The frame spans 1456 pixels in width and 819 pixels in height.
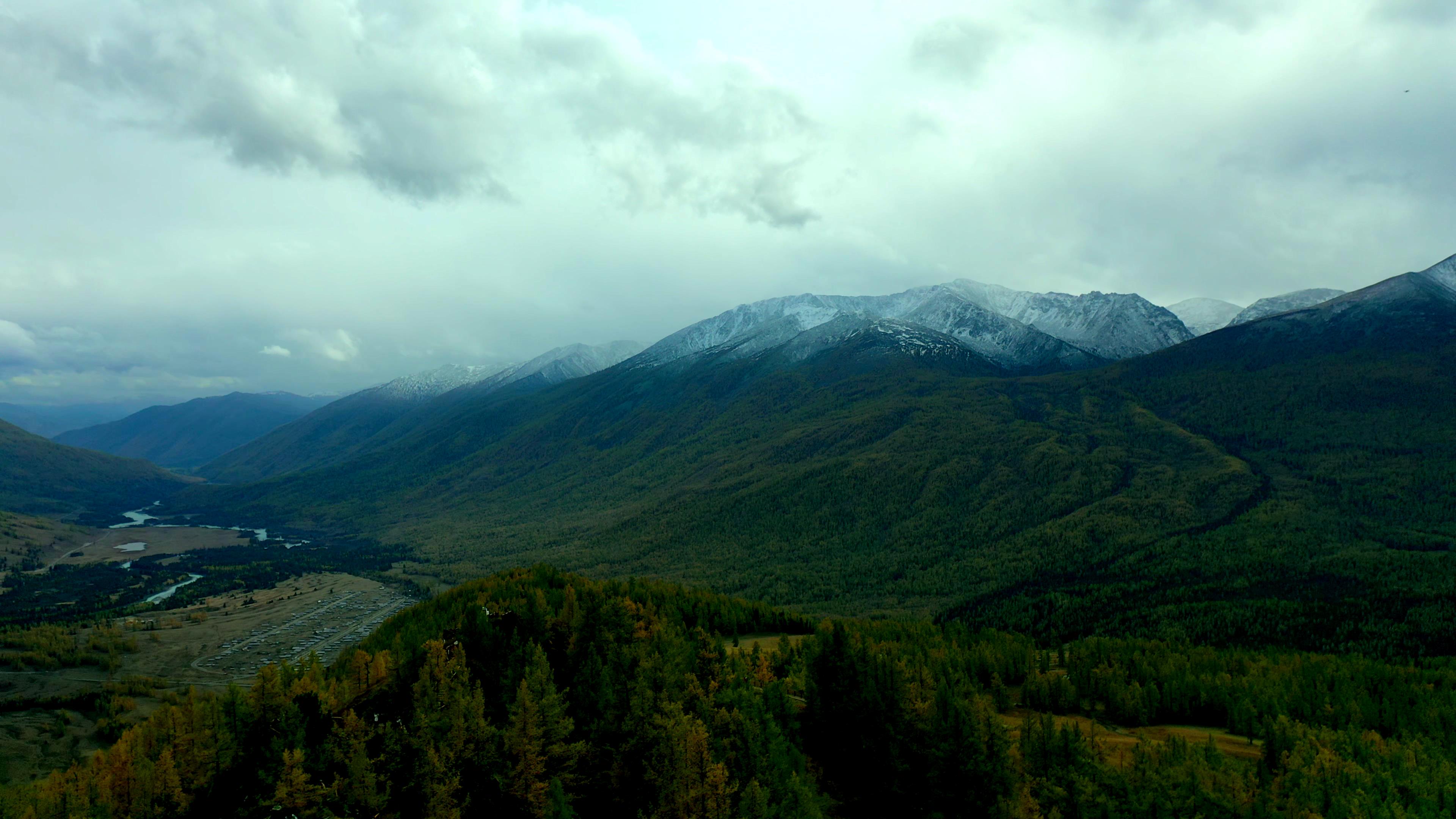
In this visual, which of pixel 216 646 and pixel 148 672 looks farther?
pixel 216 646

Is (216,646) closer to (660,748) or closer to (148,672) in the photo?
(148,672)

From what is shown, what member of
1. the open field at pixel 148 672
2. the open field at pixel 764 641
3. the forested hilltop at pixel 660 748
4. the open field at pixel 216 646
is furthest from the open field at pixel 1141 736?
the open field at pixel 216 646

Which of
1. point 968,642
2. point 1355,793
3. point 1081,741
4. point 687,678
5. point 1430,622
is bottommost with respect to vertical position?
point 1430,622

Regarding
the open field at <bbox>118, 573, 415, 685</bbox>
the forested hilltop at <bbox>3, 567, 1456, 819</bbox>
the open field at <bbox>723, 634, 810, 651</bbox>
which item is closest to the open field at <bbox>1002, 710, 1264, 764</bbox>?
the forested hilltop at <bbox>3, 567, 1456, 819</bbox>

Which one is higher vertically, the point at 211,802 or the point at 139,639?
the point at 211,802

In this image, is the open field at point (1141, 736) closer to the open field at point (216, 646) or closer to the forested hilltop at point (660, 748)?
the forested hilltop at point (660, 748)

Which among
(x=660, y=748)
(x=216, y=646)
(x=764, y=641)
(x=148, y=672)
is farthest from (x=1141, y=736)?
(x=216, y=646)

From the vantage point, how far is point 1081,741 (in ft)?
199

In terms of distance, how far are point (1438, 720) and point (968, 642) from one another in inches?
2714

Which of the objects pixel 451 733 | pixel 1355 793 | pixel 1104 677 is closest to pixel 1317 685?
pixel 1104 677

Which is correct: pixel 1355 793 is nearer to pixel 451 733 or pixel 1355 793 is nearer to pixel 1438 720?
pixel 1438 720

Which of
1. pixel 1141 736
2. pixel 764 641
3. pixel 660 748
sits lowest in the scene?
pixel 1141 736

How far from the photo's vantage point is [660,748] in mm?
50219

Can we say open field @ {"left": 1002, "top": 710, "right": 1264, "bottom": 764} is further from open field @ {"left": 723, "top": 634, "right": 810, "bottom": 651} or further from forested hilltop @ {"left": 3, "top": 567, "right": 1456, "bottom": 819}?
open field @ {"left": 723, "top": 634, "right": 810, "bottom": 651}
